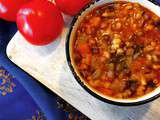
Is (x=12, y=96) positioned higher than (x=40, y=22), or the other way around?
(x=40, y=22)

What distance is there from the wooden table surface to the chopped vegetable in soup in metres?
0.09

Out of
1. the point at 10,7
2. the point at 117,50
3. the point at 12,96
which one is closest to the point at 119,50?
the point at 117,50

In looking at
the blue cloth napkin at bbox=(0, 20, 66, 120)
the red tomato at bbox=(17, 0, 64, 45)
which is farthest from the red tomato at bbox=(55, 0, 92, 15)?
the blue cloth napkin at bbox=(0, 20, 66, 120)

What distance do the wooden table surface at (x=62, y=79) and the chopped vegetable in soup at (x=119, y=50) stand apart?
86 mm

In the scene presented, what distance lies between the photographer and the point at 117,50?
883 millimetres

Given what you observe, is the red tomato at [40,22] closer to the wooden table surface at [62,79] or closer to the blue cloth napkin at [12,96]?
the wooden table surface at [62,79]

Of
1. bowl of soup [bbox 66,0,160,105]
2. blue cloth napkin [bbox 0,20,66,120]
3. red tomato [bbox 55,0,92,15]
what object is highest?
red tomato [bbox 55,0,92,15]

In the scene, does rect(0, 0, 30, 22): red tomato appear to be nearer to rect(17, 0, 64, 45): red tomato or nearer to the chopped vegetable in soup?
rect(17, 0, 64, 45): red tomato

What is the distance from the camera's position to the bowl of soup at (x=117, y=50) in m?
0.86

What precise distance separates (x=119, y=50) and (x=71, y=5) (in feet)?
0.65

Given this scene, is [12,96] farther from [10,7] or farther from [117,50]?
[117,50]

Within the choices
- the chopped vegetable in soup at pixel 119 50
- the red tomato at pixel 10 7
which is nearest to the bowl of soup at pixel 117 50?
the chopped vegetable in soup at pixel 119 50

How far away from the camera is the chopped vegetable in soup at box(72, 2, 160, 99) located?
0.86 meters

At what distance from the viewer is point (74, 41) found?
92cm
